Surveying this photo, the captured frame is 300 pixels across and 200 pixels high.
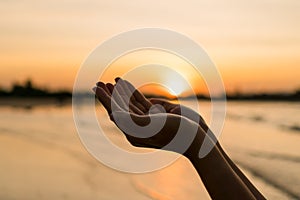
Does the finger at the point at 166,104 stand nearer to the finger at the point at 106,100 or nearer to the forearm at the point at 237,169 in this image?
the forearm at the point at 237,169

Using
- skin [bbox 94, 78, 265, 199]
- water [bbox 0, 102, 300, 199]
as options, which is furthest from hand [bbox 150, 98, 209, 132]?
water [bbox 0, 102, 300, 199]

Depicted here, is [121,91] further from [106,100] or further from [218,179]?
[218,179]

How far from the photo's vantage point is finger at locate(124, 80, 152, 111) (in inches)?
85.9

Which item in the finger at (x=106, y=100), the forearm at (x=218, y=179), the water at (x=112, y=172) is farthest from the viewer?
the water at (x=112, y=172)

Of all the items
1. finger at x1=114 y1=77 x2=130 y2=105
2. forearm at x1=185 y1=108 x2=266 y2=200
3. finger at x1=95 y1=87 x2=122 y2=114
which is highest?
finger at x1=95 y1=87 x2=122 y2=114

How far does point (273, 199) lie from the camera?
7.98 metres

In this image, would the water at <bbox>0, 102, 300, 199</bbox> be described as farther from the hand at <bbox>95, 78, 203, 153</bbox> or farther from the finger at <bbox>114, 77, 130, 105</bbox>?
the hand at <bbox>95, 78, 203, 153</bbox>

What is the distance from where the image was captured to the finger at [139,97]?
2181mm

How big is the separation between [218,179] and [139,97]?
73 centimetres

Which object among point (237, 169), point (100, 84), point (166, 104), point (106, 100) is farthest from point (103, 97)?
point (237, 169)

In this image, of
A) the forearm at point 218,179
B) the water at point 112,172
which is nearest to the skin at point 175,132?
the forearm at point 218,179

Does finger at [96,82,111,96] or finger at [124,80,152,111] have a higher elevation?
finger at [96,82,111,96]

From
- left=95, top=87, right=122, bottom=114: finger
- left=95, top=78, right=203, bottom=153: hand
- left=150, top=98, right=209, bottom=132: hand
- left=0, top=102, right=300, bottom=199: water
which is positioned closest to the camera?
left=95, top=78, right=203, bottom=153: hand

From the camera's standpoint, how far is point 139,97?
223 cm
